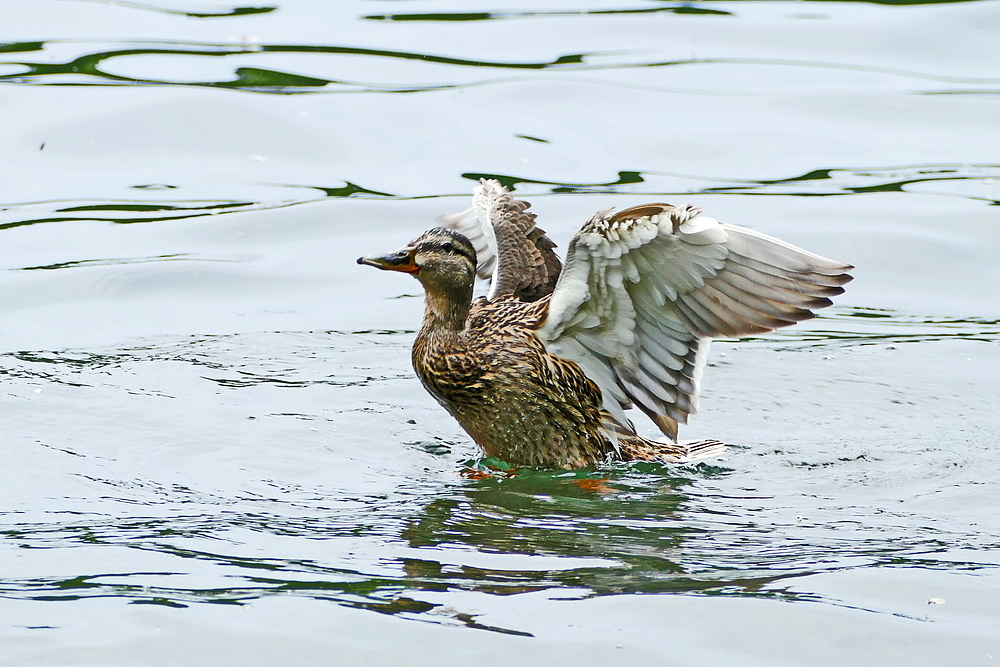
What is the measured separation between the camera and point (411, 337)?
848 centimetres

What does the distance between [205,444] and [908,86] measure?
27.4 ft

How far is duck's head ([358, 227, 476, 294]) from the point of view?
6.80 m

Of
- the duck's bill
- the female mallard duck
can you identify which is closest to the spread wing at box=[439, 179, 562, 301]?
the female mallard duck

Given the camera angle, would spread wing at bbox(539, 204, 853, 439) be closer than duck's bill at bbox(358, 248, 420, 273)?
Yes

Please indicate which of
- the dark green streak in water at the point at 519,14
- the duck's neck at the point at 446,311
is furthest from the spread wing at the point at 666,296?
the dark green streak in water at the point at 519,14

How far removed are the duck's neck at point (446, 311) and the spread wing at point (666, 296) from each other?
43cm

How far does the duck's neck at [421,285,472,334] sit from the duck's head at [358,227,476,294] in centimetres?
1

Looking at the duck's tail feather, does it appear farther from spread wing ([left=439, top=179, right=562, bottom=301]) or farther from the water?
spread wing ([left=439, top=179, right=562, bottom=301])

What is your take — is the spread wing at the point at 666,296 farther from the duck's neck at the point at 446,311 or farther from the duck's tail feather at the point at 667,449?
the duck's neck at the point at 446,311

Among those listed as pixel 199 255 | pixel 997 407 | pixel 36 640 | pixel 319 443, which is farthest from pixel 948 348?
pixel 36 640

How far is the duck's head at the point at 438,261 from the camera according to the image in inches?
268

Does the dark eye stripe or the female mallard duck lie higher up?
the dark eye stripe

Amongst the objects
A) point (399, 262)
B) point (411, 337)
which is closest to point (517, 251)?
point (399, 262)

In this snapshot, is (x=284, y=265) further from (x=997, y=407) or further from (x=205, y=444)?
(x=997, y=407)
